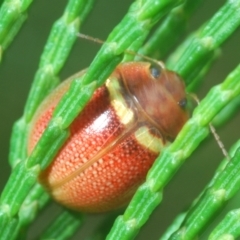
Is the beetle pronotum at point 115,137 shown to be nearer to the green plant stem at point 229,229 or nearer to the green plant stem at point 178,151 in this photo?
the green plant stem at point 178,151

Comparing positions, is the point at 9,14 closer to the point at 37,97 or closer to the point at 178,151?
the point at 37,97

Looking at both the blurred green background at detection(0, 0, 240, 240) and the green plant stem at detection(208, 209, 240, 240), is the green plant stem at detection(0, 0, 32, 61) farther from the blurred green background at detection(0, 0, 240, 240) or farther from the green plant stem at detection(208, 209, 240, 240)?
the blurred green background at detection(0, 0, 240, 240)

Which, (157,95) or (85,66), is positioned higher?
(157,95)

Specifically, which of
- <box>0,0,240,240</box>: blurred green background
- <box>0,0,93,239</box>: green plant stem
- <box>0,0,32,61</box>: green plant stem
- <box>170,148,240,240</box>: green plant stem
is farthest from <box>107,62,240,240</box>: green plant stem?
<box>0,0,240,240</box>: blurred green background

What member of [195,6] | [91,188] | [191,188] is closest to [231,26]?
[195,6]

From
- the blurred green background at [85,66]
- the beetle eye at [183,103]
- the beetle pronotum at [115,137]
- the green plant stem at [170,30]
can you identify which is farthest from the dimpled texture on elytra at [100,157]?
the blurred green background at [85,66]

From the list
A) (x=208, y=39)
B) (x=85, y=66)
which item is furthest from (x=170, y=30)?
(x=85, y=66)
